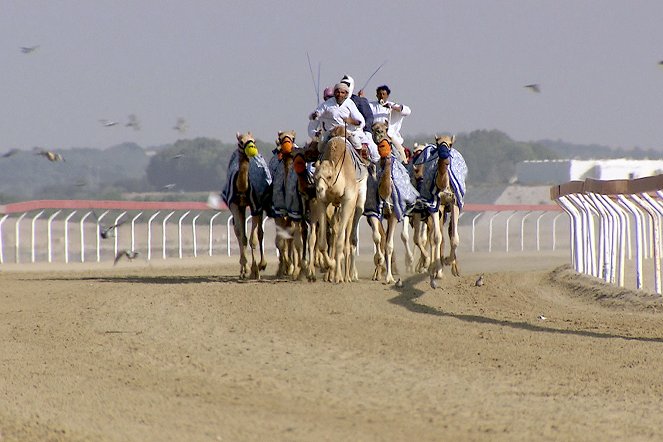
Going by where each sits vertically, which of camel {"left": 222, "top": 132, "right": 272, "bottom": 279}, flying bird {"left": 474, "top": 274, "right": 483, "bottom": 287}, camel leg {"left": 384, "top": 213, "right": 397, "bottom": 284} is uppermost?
camel {"left": 222, "top": 132, "right": 272, "bottom": 279}

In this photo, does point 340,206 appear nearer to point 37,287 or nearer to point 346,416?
point 37,287

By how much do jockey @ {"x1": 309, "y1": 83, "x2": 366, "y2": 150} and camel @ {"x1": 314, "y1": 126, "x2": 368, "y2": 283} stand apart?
1.51ft

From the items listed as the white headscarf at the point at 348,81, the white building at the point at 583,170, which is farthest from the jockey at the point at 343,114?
the white building at the point at 583,170

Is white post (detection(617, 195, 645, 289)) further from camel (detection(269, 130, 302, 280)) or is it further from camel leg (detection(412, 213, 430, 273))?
camel leg (detection(412, 213, 430, 273))

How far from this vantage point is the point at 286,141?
1847 centimetres

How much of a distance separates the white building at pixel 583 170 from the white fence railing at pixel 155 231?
1645 cm

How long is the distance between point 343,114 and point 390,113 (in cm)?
193

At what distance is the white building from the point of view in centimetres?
6831

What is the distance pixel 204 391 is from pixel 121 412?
839 millimetres

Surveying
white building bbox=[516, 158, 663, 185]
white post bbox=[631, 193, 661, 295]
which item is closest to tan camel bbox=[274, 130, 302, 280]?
white post bbox=[631, 193, 661, 295]

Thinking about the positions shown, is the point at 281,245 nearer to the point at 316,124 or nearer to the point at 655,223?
the point at 316,124

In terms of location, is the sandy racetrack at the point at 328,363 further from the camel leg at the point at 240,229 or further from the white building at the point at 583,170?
the white building at the point at 583,170

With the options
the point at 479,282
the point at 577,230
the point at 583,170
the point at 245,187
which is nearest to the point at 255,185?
the point at 245,187

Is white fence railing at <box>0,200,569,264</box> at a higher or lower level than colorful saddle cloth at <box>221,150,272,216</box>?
lower
